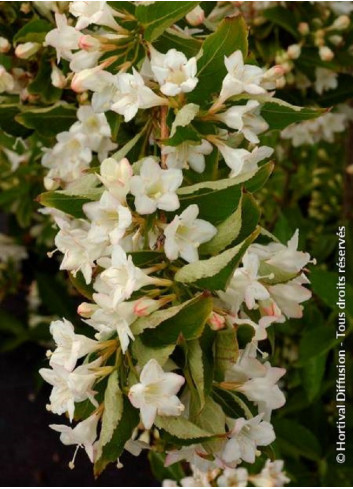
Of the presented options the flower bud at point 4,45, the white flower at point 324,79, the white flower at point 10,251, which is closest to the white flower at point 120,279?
the flower bud at point 4,45

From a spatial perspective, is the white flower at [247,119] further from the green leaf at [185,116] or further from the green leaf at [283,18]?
the green leaf at [283,18]

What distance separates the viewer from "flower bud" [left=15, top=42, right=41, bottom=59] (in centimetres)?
113

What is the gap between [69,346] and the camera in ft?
2.56

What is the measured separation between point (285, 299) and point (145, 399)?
0.70ft

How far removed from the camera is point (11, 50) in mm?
1216

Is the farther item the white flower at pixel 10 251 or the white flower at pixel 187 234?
the white flower at pixel 10 251

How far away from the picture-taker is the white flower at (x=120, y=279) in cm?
70

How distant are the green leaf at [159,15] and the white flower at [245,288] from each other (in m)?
0.29

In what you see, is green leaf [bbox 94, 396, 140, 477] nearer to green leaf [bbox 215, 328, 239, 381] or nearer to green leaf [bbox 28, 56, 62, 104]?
green leaf [bbox 215, 328, 239, 381]

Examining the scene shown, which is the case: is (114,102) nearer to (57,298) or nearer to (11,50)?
(11,50)

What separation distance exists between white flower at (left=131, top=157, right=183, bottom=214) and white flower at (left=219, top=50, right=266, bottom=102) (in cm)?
12

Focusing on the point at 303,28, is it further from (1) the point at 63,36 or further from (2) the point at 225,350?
(2) the point at 225,350

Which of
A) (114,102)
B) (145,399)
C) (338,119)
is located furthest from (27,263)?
(145,399)

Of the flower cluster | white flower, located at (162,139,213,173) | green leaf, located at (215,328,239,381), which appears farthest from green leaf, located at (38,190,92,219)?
green leaf, located at (215,328,239,381)
